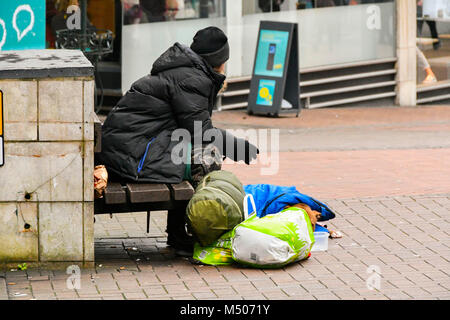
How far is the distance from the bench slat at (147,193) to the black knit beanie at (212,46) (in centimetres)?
93

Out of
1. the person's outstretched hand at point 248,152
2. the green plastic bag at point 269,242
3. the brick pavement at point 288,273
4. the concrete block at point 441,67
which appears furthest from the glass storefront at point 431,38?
the green plastic bag at point 269,242

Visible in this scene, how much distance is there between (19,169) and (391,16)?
10.1 m

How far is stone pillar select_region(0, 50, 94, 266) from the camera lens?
5.57m

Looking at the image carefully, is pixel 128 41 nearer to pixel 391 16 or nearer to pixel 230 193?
pixel 391 16

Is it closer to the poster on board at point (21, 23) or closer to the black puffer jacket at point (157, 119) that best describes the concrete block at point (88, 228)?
the black puffer jacket at point (157, 119)

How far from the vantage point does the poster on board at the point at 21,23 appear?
6832 mm

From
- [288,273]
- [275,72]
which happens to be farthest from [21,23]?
[275,72]

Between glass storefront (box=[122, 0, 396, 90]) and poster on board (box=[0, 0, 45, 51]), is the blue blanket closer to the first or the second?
poster on board (box=[0, 0, 45, 51])

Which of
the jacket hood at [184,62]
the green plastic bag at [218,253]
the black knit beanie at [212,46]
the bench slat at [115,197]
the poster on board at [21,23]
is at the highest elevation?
the poster on board at [21,23]

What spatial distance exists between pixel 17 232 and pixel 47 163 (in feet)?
1.49

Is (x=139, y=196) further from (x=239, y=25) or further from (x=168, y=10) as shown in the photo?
(x=239, y=25)

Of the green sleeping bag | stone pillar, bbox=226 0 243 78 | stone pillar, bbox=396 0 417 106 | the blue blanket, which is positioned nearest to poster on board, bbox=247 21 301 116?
stone pillar, bbox=226 0 243 78

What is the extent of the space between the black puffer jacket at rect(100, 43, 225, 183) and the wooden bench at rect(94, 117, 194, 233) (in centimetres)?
8

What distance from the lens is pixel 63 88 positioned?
5582 mm
